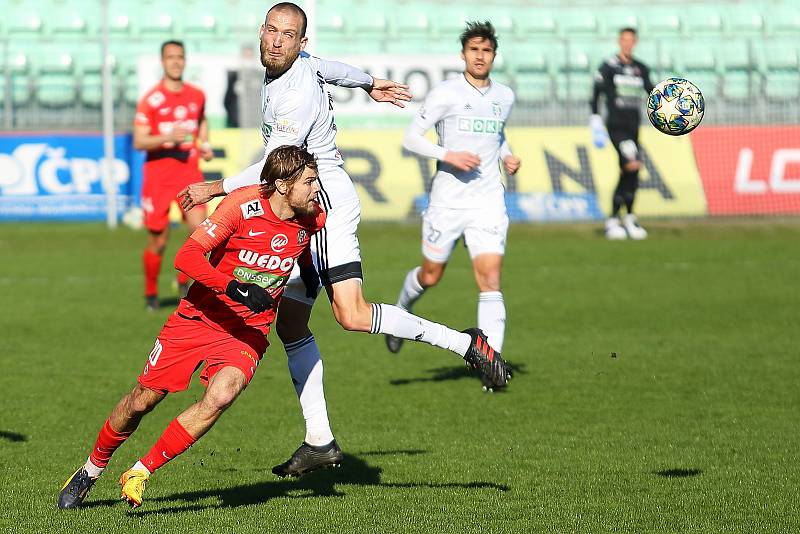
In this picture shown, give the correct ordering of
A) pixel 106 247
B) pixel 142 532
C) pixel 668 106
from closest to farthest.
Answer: pixel 142 532 < pixel 668 106 < pixel 106 247

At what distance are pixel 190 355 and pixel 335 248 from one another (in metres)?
1.14

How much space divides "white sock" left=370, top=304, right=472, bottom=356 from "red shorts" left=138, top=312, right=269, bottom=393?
0.84 metres

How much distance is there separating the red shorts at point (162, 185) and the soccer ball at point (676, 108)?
6089 millimetres

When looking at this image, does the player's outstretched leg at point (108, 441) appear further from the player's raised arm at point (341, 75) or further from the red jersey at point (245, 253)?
the player's raised arm at point (341, 75)

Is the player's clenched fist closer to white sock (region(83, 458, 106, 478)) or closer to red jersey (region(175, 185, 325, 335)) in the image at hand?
red jersey (region(175, 185, 325, 335))

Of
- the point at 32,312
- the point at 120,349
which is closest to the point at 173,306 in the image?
the point at 32,312

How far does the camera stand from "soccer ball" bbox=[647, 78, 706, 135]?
752 centimetres

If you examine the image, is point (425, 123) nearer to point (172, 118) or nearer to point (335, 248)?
point (335, 248)

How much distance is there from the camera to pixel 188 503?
5883mm

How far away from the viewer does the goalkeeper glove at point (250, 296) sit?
5.30 meters

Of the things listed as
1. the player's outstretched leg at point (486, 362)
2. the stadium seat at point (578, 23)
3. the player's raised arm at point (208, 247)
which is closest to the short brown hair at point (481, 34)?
the player's outstretched leg at point (486, 362)

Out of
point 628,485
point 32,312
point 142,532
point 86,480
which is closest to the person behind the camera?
point 142,532

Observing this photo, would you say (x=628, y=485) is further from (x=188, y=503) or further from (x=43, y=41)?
(x=43, y=41)

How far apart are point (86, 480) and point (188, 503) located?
18.8 inches
